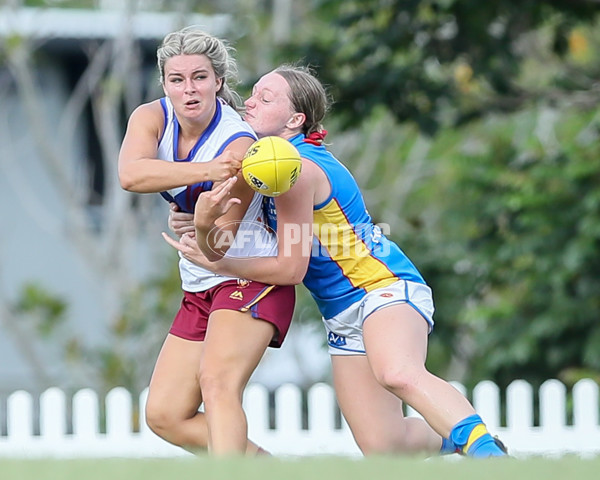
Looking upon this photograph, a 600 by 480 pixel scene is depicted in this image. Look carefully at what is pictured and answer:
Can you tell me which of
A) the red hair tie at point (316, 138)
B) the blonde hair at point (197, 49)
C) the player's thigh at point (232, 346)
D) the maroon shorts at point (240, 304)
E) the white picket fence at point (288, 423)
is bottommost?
the white picket fence at point (288, 423)

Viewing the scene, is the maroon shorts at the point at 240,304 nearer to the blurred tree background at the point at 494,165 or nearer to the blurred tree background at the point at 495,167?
the blurred tree background at the point at 494,165

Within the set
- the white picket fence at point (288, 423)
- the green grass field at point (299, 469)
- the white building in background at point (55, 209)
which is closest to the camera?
the green grass field at point (299, 469)

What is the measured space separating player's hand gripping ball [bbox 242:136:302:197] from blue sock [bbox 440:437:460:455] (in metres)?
1.19

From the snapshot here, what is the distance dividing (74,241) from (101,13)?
280cm

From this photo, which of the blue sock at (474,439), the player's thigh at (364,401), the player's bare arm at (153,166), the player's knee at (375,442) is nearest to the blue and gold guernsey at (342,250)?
the player's thigh at (364,401)

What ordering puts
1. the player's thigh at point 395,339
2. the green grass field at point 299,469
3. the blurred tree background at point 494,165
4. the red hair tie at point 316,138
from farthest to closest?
the blurred tree background at point 494,165
the red hair tie at point 316,138
the player's thigh at point 395,339
the green grass field at point 299,469

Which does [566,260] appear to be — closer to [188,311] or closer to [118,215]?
[188,311]

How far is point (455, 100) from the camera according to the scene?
7.92 meters

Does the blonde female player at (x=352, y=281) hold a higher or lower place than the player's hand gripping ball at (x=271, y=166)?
lower

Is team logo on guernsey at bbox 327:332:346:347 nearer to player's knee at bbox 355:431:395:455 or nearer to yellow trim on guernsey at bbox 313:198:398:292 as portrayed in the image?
yellow trim on guernsey at bbox 313:198:398:292

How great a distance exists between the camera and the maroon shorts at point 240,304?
13.4 ft

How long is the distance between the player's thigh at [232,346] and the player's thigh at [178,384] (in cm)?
23

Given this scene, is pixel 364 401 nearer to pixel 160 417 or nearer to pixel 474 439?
pixel 474 439
